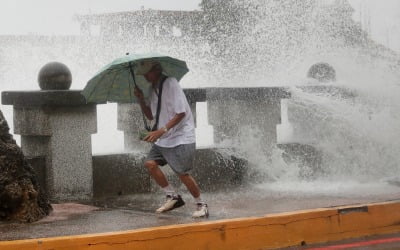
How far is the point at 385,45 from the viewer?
16188 mm

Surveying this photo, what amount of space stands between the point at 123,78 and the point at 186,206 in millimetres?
1584

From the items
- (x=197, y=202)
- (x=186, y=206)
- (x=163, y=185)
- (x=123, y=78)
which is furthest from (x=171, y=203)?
(x=123, y=78)

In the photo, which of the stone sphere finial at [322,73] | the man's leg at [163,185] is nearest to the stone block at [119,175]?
the man's leg at [163,185]

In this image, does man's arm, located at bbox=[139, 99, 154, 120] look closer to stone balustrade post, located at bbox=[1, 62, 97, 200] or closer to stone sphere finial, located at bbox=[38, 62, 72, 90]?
stone balustrade post, located at bbox=[1, 62, 97, 200]

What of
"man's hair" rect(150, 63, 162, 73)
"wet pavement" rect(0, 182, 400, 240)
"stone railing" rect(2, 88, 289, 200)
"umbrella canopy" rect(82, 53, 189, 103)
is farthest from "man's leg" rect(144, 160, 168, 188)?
"stone railing" rect(2, 88, 289, 200)

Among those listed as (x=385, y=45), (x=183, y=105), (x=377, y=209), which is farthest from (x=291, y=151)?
(x=385, y=45)

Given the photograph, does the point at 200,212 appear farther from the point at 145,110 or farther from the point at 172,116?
the point at 145,110

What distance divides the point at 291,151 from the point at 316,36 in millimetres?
3775

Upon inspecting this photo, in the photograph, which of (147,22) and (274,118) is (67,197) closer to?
(274,118)

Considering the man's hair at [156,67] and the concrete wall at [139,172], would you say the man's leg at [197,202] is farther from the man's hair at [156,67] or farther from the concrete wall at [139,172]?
the concrete wall at [139,172]

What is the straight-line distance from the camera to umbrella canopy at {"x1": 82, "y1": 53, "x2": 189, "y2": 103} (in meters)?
7.48

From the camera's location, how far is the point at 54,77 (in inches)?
346

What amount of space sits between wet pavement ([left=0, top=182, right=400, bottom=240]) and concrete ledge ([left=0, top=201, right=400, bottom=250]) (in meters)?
0.37

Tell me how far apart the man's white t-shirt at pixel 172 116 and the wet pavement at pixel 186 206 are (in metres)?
0.73
